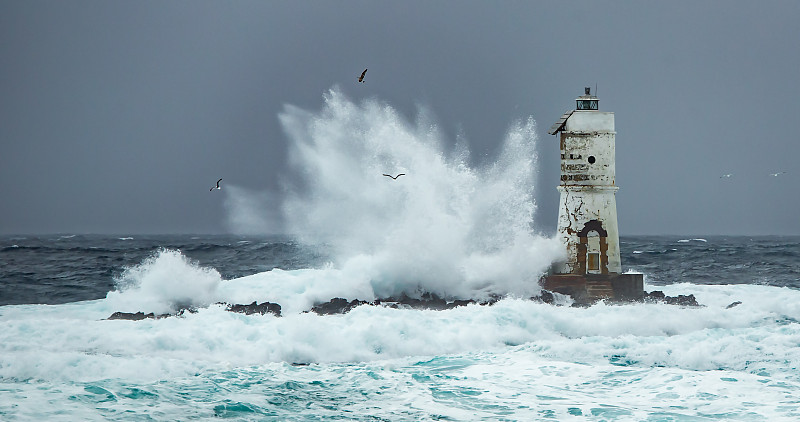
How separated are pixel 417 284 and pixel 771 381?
26.7ft

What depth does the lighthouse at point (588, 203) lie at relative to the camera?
18297mm

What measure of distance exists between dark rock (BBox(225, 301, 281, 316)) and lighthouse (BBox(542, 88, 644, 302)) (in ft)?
19.6

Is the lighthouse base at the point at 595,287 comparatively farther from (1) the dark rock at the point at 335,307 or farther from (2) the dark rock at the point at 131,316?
(2) the dark rock at the point at 131,316

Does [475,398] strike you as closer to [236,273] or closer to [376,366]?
[376,366]

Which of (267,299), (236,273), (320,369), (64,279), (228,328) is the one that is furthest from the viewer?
(236,273)

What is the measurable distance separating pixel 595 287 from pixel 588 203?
6.02ft

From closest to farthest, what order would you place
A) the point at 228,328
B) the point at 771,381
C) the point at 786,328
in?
the point at 771,381
the point at 228,328
the point at 786,328

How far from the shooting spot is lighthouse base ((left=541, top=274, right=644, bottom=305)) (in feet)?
59.4

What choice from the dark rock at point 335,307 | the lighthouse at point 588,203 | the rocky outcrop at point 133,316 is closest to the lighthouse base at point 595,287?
the lighthouse at point 588,203

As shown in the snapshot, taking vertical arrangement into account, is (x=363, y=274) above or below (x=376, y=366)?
above

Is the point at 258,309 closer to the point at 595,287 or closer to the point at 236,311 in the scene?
the point at 236,311

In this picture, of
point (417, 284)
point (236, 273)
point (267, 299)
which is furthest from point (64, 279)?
point (417, 284)

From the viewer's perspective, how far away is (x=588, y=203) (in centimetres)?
1844

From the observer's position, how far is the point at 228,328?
534 inches
